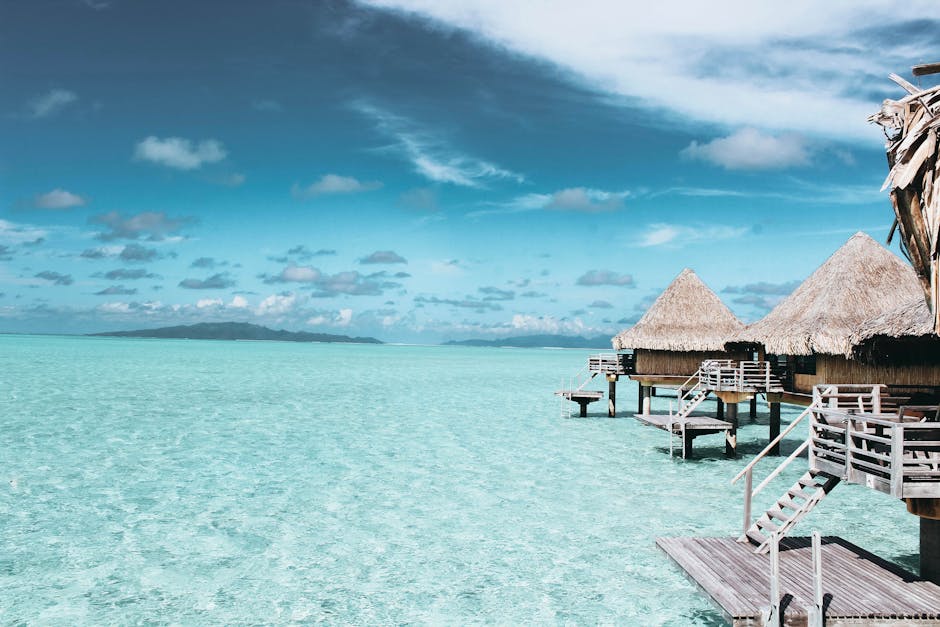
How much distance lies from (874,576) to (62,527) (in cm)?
1412

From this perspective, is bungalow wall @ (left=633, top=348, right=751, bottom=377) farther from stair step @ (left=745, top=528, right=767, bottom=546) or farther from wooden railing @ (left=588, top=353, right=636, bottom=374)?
stair step @ (left=745, top=528, right=767, bottom=546)

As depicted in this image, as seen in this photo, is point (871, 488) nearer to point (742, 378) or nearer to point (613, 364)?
point (742, 378)

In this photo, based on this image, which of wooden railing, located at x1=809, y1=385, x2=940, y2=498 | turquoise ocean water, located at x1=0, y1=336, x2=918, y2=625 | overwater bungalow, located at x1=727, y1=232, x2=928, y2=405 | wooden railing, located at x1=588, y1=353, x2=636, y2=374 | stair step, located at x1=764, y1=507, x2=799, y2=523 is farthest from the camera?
wooden railing, located at x1=588, y1=353, x2=636, y2=374

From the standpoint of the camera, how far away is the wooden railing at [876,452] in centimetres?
785

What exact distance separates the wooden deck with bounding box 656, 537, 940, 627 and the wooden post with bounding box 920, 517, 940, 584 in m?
0.30

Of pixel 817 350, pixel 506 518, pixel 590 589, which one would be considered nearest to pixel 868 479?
pixel 590 589

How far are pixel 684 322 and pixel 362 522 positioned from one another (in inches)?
731

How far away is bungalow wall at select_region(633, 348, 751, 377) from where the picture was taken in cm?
2828

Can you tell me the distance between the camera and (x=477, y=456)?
74.8 ft

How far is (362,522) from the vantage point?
14.6 metres

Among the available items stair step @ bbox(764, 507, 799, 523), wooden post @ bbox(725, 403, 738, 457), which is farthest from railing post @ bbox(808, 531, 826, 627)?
wooden post @ bbox(725, 403, 738, 457)

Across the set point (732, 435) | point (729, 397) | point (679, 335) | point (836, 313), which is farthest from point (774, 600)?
point (679, 335)

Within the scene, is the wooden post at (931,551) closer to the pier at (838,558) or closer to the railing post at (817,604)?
the pier at (838,558)

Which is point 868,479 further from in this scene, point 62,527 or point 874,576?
point 62,527
